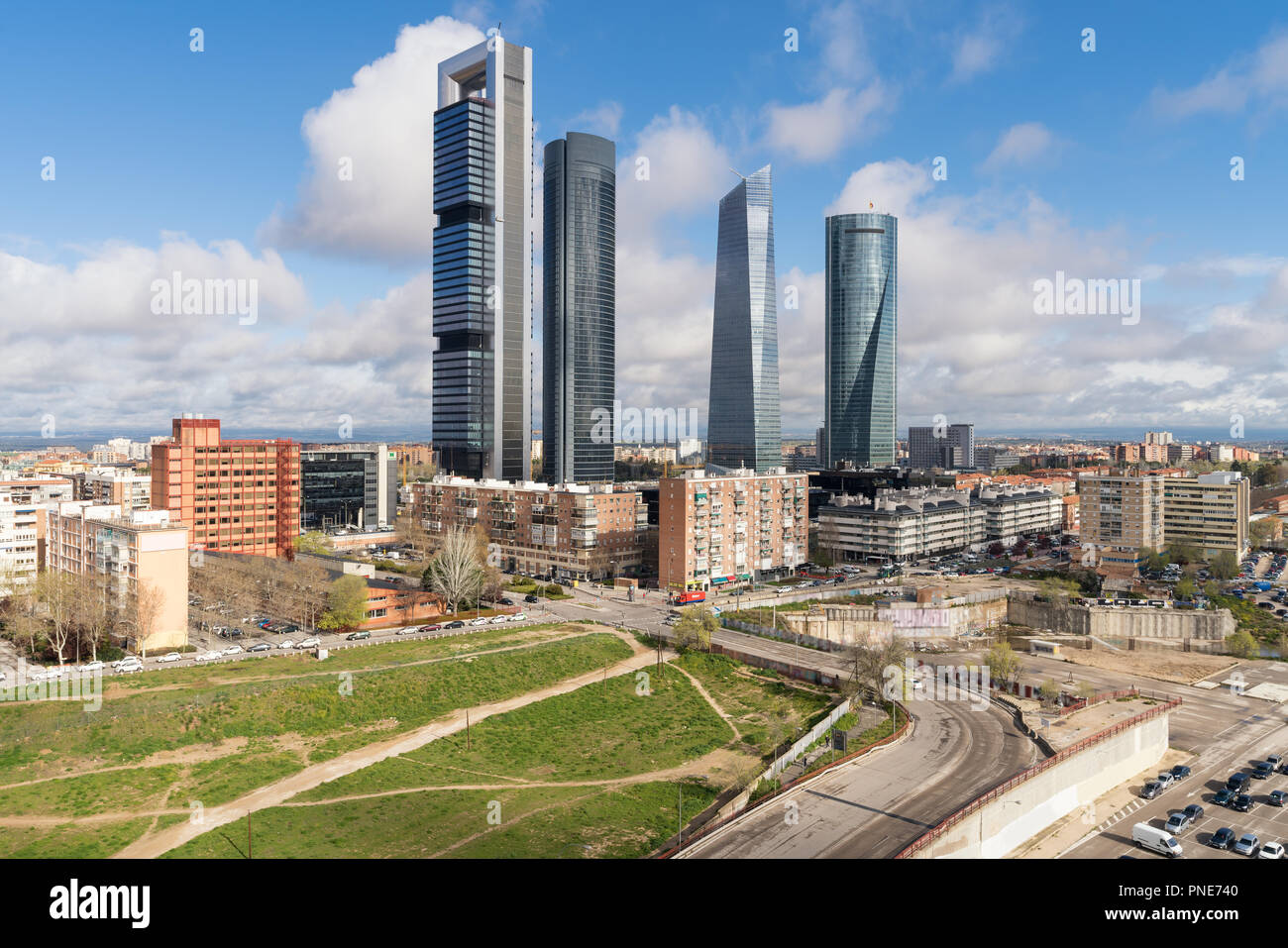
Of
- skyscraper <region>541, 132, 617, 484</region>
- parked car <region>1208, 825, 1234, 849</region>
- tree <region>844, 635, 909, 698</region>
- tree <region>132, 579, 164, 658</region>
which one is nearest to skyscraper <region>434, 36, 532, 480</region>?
skyscraper <region>541, 132, 617, 484</region>

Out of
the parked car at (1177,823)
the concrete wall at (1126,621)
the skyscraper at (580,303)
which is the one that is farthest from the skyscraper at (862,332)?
the parked car at (1177,823)

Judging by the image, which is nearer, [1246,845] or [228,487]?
[1246,845]

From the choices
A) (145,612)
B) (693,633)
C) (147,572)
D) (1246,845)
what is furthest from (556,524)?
(1246,845)

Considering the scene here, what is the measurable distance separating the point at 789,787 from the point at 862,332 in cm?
12336

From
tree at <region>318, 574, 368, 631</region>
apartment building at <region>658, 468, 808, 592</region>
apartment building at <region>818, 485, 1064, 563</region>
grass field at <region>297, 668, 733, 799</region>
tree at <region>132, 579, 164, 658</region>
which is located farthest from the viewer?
apartment building at <region>818, 485, 1064, 563</region>

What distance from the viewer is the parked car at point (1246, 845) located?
2383 cm

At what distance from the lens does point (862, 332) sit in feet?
456

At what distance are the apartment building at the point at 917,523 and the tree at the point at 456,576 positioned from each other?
3905cm

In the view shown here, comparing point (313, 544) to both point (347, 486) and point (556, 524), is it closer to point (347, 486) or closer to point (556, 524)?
point (556, 524)

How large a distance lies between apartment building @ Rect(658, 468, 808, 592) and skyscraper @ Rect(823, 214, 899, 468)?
73102mm

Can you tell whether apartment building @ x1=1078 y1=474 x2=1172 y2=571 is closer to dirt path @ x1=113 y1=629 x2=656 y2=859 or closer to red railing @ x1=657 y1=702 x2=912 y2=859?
red railing @ x1=657 y1=702 x2=912 y2=859

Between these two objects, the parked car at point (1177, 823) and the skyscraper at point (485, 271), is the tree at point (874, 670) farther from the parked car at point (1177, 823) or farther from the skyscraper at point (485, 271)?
the skyscraper at point (485, 271)

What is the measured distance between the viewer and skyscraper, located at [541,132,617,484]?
115m
